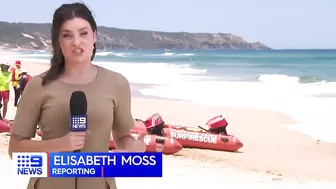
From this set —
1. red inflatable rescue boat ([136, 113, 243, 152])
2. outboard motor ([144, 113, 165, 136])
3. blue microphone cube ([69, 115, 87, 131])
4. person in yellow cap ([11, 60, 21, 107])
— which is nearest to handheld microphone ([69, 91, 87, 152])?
blue microphone cube ([69, 115, 87, 131])

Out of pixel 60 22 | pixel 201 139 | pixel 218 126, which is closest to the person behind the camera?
pixel 60 22

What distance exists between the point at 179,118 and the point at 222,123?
2.92 meters

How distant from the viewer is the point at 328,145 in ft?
32.0

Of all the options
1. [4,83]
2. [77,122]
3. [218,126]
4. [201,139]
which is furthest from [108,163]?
[4,83]

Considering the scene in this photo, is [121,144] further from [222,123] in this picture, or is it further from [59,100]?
[222,123]

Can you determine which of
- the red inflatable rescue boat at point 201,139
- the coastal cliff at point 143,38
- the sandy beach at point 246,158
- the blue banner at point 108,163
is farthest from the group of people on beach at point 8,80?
the coastal cliff at point 143,38

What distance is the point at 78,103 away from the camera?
174cm

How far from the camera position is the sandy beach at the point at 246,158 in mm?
6070

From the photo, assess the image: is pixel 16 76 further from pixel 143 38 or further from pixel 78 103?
pixel 143 38

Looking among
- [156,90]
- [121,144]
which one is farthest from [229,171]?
[156,90]

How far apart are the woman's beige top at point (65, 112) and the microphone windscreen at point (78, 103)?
0.14 ft

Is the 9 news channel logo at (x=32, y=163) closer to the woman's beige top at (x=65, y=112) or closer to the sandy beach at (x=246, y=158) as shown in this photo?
the woman's beige top at (x=65, y=112)

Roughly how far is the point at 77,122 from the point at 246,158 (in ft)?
23.6

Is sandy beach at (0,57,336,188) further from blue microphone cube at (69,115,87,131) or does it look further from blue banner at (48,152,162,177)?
blue microphone cube at (69,115,87,131)
